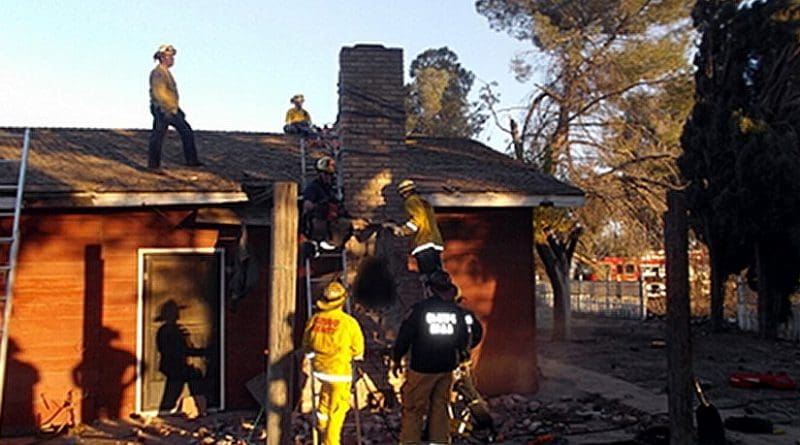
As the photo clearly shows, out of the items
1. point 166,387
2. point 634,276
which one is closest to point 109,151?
point 166,387

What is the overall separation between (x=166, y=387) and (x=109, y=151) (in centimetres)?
409

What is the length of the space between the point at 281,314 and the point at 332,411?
3.33 ft

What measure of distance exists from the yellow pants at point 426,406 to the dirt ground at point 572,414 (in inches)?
41.8

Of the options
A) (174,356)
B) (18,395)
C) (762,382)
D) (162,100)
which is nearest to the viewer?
(18,395)

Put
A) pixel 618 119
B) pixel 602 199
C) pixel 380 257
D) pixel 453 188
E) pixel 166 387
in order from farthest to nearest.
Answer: pixel 618 119 < pixel 602 199 < pixel 453 188 < pixel 166 387 < pixel 380 257

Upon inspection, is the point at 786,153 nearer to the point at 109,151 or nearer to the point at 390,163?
the point at 390,163

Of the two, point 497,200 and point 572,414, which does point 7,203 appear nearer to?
point 497,200

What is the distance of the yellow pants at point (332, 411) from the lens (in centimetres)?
607

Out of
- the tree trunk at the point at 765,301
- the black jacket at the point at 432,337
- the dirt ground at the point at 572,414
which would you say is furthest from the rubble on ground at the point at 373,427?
the tree trunk at the point at 765,301

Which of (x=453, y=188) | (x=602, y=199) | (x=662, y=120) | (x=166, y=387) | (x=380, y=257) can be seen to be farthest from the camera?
(x=662, y=120)

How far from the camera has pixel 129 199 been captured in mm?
8328

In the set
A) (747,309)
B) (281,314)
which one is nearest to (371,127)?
(281,314)

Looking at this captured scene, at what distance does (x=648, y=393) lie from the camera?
33.0 ft

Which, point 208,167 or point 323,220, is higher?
point 208,167
